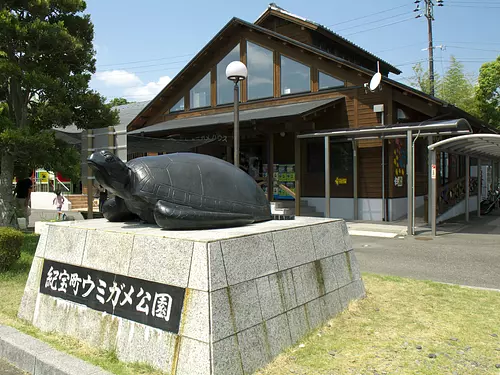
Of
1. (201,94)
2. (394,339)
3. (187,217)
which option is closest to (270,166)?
(201,94)

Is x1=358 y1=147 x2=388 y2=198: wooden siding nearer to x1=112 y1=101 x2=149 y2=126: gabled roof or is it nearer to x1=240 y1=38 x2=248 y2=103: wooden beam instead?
x1=240 y1=38 x2=248 y2=103: wooden beam

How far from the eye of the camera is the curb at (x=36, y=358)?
3.22 meters

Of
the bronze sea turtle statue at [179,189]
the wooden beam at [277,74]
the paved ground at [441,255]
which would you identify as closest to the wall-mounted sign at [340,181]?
the paved ground at [441,255]

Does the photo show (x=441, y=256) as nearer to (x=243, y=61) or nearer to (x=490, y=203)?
(x=490, y=203)

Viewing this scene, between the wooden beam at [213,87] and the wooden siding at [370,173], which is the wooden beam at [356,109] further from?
the wooden beam at [213,87]

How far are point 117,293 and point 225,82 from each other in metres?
15.6

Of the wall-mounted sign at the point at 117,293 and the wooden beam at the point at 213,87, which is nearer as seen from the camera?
the wall-mounted sign at the point at 117,293

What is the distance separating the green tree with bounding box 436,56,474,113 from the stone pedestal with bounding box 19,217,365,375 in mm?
32198

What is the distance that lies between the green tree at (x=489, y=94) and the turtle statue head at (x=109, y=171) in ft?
88.7

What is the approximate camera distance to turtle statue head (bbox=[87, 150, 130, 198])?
3.91 meters

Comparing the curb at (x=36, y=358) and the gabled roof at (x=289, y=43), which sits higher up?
the gabled roof at (x=289, y=43)

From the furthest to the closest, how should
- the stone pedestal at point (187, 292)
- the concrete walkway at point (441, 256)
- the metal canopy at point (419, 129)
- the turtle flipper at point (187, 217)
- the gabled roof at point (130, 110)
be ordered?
the gabled roof at point (130, 110)
the metal canopy at point (419, 129)
the concrete walkway at point (441, 256)
the turtle flipper at point (187, 217)
the stone pedestal at point (187, 292)

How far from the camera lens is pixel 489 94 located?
25.5m

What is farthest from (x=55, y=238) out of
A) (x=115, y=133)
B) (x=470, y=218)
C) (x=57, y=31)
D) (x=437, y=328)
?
(x=470, y=218)
